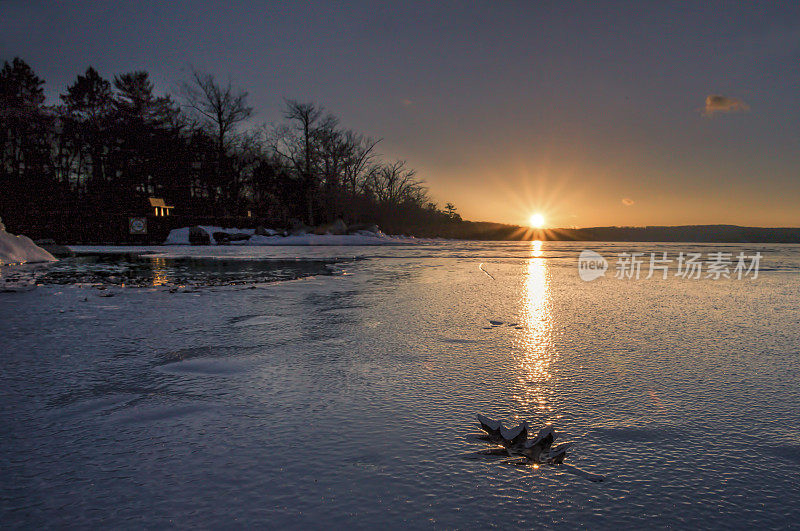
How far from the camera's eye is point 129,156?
1467 inches

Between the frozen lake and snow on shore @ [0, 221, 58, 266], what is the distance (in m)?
9.33

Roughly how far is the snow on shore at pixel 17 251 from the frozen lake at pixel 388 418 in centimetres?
933

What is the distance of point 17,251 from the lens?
12570 millimetres

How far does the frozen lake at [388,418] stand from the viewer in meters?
1.43

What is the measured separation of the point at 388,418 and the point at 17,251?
14228mm

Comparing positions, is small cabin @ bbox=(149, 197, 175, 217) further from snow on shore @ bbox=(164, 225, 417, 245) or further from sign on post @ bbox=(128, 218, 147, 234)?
snow on shore @ bbox=(164, 225, 417, 245)

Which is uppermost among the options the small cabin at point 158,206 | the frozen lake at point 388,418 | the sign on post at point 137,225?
the small cabin at point 158,206

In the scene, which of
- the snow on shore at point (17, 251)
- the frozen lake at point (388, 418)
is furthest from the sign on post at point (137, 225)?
the frozen lake at point (388, 418)

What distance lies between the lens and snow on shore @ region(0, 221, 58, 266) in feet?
39.5

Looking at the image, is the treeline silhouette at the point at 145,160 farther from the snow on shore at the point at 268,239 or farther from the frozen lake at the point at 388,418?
the frozen lake at the point at 388,418

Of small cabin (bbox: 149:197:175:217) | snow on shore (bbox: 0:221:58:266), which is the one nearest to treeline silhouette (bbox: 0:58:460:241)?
small cabin (bbox: 149:197:175:217)

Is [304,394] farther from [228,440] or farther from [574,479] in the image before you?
[574,479]

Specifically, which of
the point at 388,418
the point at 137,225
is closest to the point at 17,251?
the point at 388,418

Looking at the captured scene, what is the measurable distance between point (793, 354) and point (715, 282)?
6.26 meters
